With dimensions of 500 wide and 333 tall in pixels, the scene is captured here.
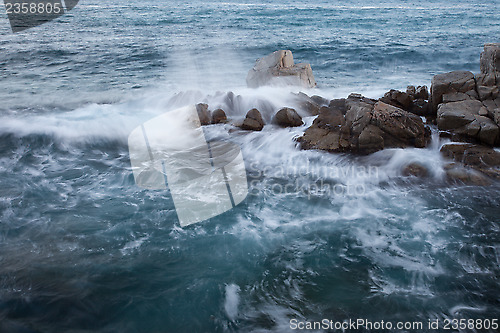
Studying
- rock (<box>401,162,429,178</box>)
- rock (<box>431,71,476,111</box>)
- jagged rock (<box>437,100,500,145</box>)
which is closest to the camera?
rock (<box>401,162,429,178</box>)

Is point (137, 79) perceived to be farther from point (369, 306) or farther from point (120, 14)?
point (120, 14)

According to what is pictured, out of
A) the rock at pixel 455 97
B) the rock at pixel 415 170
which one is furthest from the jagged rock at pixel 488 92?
the rock at pixel 415 170

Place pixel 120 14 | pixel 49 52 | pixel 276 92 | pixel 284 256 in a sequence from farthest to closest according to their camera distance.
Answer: pixel 120 14 < pixel 49 52 < pixel 276 92 < pixel 284 256

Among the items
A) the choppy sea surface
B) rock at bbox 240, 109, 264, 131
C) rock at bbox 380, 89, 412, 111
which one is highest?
rock at bbox 380, 89, 412, 111

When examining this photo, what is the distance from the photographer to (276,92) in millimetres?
11812

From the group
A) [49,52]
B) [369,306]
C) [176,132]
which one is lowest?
[369,306]

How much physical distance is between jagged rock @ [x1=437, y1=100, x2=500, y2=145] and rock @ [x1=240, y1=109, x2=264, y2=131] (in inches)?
167

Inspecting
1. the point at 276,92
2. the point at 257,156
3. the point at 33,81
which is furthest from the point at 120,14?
the point at 257,156

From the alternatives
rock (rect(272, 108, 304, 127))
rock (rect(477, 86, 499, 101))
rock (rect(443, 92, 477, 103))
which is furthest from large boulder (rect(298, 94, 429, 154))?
rock (rect(477, 86, 499, 101))

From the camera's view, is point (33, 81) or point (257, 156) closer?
point (257, 156)

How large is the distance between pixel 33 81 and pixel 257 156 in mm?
11384

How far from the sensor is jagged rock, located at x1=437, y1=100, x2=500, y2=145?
775cm

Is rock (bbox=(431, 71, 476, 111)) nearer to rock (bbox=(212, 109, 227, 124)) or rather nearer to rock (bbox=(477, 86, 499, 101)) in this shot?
rock (bbox=(477, 86, 499, 101))

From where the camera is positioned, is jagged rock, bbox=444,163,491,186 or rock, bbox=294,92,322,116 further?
rock, bbox=294,92,322,116
